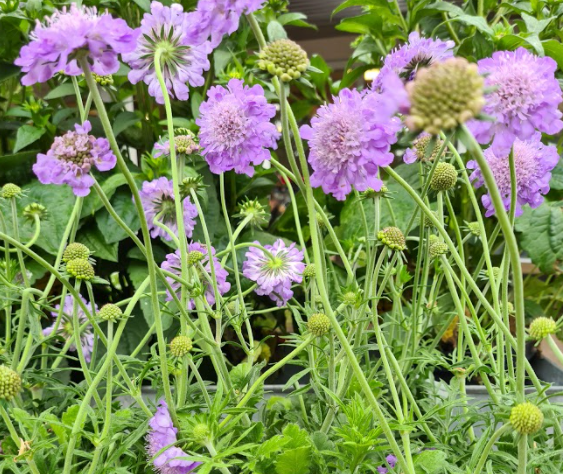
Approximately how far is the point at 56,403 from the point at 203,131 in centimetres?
40

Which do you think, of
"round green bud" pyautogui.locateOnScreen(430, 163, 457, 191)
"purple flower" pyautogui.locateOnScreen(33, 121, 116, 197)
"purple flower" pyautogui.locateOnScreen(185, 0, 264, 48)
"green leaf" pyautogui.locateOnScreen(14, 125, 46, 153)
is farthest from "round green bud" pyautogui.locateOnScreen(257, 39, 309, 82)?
"green leaf" pyautogui.locateOnScreen(14, 125, 46, 153)

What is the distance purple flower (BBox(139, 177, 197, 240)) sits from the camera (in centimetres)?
61

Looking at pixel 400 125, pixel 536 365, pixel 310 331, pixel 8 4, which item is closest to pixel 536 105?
pixel 400 125

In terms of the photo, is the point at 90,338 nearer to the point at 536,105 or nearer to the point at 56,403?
the point at 56,403

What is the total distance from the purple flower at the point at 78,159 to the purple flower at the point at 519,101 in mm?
276

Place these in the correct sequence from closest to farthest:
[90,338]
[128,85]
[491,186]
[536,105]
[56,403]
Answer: [491,186] < [536,105] < [56,403] < [90,338] < [128,85]

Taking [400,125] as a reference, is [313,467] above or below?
below

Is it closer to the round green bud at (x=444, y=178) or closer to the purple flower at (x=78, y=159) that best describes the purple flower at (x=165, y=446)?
the purple flower at (x=78, y=159)

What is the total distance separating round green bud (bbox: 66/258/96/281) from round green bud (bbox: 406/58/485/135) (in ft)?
1.26

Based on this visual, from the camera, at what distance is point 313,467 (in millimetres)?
522

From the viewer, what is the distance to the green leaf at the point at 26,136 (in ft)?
3.89

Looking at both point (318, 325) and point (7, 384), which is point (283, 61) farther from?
point (7, 384)

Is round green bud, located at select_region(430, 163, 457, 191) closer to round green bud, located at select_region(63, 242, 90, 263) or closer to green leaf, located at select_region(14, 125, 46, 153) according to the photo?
round green bud, located at select_region(63, 242, 90, 263)

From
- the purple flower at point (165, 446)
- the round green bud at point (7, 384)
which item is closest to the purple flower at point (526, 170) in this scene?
the purple flower at point (165, 446)
